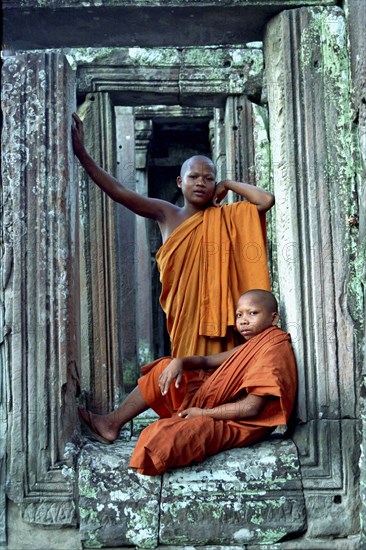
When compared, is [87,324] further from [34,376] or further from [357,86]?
[357,86]

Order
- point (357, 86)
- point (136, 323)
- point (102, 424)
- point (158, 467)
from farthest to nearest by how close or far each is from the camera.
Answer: point (136, 323) → point (102, 424) → point (357, 86) → point (158, 467)

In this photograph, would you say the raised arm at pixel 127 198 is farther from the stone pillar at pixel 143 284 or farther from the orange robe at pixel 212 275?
the stone pillar at pixel 143 284

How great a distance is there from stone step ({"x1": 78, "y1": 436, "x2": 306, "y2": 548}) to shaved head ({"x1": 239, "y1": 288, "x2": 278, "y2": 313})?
804 millimetres

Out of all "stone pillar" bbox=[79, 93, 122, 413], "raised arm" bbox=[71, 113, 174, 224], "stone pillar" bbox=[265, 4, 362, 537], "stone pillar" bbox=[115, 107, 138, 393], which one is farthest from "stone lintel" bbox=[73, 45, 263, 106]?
"stone pillar" bbox=[265, 4, 362, 537]

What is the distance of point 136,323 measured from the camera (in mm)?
8961

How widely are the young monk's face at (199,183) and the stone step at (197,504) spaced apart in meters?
1.71

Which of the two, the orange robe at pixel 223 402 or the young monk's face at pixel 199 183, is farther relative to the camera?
the young monk's face at pixel 199 183

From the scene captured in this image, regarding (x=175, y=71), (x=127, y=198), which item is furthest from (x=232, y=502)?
(x=175, y=71)

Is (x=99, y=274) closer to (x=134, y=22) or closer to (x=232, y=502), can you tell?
(x=134, y=22)

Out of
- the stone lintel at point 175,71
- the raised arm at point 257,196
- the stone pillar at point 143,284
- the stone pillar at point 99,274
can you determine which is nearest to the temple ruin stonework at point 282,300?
the raised arm at point 257,196

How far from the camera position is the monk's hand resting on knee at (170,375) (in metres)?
4.81

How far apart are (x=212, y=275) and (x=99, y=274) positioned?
2658 mm

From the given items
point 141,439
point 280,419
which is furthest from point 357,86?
point 141,439

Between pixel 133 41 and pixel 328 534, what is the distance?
9.21 ft
